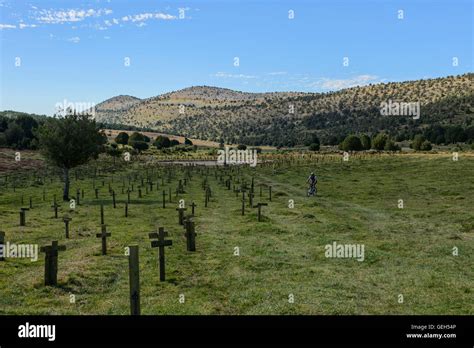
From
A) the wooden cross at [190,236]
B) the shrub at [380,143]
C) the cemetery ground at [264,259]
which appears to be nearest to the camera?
the cemetery ground at [264,259]

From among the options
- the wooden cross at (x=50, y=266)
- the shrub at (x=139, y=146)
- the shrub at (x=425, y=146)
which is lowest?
the wooden cross at (x=50, y=266)

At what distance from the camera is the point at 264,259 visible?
62.1 feet

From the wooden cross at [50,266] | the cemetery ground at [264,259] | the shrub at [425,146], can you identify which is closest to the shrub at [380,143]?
the shrub at [425,146]

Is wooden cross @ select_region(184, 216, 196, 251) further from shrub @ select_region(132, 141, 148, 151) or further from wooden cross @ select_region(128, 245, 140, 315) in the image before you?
shrub @ select_region(132, 141, 148, 151)

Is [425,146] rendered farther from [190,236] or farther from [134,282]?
[134,282]

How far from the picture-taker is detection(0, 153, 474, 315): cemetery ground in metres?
13.6

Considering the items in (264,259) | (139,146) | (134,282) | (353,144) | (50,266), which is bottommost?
(264,259)

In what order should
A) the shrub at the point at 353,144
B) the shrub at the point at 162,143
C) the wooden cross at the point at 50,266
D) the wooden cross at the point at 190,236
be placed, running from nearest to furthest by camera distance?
the wooden cross at the point at 50,266
the wooden cross at the point at 190,236
the shrub at the point at 353,144
the shrub at the point at 162,143

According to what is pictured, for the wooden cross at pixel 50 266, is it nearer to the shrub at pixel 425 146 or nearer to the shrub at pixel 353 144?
the shrub at pixel 425 146

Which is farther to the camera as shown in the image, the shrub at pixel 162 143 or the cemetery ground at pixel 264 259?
the shrub at pixel 162 143

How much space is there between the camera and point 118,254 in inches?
789

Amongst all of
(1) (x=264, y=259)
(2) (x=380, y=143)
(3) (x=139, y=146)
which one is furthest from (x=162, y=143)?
(1) (x=264, y=259)

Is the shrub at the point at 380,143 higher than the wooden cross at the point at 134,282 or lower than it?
higher

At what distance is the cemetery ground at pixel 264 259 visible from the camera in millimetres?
13609
